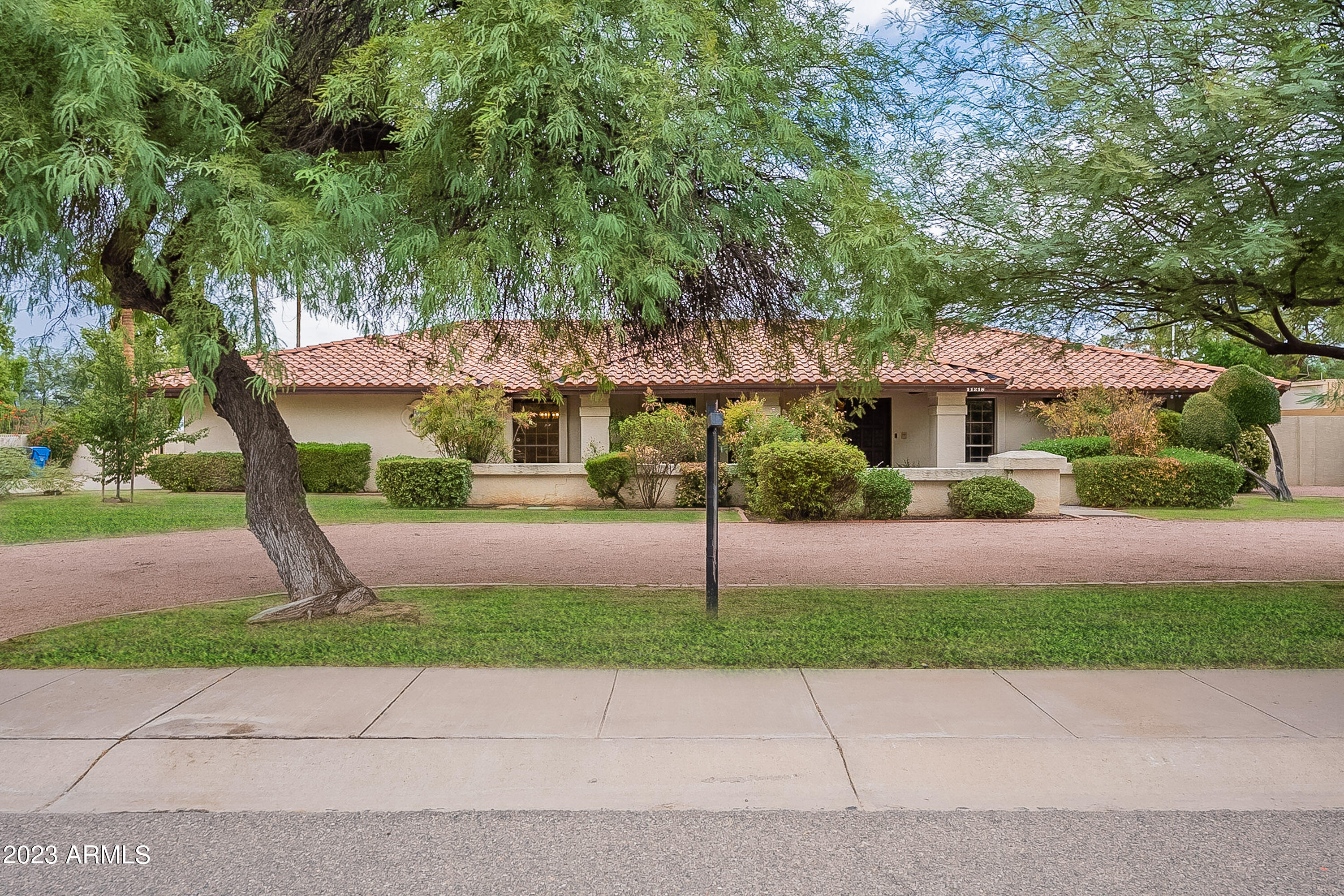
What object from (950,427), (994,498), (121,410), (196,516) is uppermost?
(121,410)

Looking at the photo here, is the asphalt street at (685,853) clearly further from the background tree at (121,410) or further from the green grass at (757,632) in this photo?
the background tree at (121,410)

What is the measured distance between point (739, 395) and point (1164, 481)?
32.2 ft

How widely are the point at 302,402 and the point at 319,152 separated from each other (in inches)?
716

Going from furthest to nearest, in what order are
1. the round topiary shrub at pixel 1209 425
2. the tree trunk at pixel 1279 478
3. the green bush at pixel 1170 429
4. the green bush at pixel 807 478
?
the green bush at pixel 1170 429 → the round topiary shrub at pixel 1209 425 → the tree trunk at pixel 1279 478 → the green bush at pixel 807 478

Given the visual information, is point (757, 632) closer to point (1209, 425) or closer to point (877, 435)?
point (1209, 425)

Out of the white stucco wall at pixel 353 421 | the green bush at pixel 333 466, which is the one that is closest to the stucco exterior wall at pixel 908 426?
the white stucco wall at pixel 353 421

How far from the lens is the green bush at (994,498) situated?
55.3 feet

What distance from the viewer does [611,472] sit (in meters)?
18.8

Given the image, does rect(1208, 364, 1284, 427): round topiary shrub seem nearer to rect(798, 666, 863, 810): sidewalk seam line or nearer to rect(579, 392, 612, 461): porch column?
rect(579, 392, 612, 461): porch column

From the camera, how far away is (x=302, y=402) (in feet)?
77.2

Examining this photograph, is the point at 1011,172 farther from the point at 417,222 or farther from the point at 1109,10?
the point at 417,222

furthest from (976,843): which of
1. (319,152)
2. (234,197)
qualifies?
(319,152)

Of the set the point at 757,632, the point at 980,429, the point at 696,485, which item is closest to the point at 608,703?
the point at 757,632

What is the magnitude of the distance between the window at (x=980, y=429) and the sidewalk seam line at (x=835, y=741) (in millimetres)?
19941
